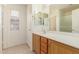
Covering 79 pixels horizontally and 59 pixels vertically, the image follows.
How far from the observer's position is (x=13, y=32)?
1.81 meters

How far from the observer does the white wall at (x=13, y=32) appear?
170 centimetres

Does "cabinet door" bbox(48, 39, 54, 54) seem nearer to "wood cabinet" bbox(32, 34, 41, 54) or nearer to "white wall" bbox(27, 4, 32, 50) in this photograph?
"wood cabinet" bbox(32, 34, 41, 54)

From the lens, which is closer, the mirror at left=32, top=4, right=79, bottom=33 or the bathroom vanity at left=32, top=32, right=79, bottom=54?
the bathroom vanity at left=32, top=32, right=79, bottom=54

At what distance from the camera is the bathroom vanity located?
146 cm

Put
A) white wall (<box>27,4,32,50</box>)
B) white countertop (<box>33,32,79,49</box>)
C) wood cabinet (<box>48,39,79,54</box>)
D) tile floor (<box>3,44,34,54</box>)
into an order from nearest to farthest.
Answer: wood cabinet (<box>48,39,79,54</box>)
white countertop (<box>33,32,79,49</box>)
tile floor (<box>3,44,34,54</box>)
white wall (<box>27,4,32,50</box>)

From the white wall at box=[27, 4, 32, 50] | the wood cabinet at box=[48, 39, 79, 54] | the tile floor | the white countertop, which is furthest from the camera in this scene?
the white wall at box=[27, 4, 32, 50]

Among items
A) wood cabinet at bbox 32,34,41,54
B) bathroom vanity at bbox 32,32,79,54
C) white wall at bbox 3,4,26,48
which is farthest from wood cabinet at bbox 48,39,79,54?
white wall at bbox 3,4,26,48

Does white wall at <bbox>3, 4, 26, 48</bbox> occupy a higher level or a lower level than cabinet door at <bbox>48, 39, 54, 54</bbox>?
higher

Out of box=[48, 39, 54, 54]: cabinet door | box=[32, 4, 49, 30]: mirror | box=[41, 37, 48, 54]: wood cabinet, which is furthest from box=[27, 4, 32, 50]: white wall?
box=[48, 39, 54, 54]: cabinet door

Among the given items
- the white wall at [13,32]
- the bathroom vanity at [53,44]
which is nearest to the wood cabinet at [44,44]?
the bathroom vanity at [53,44]

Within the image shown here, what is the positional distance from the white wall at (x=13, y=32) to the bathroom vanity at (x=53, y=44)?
Result: 0.19 m

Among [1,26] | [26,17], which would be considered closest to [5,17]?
[1,26]

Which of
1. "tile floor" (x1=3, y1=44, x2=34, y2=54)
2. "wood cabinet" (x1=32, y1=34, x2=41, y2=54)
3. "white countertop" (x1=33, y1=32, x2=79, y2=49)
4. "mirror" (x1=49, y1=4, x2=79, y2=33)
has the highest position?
"mirror" (x1=49, y1=4, x2=79, y2=33)

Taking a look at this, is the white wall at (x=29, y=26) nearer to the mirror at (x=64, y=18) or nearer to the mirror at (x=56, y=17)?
the mirror at (x=56, y=17)
